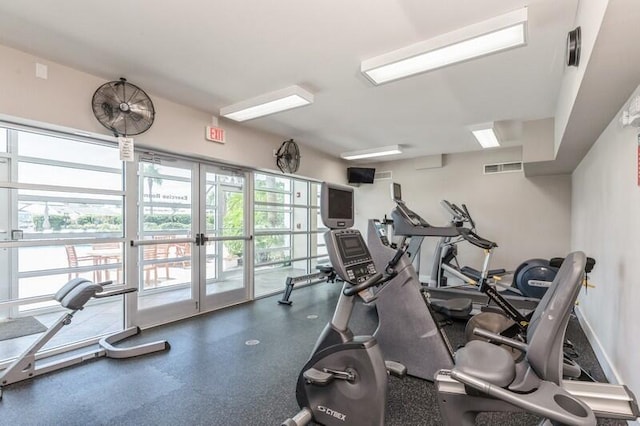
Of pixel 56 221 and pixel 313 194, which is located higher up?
pixel 313 194

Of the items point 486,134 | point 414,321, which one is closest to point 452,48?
point 414,321

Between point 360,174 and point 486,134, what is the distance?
3.04 meters

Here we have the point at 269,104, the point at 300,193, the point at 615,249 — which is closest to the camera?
the point at 615,249

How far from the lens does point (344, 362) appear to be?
1914 mm

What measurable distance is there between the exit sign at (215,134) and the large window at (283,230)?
119 cm

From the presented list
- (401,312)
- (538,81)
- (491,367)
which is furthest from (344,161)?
(491,367)

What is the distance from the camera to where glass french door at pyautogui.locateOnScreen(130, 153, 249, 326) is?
157 inches

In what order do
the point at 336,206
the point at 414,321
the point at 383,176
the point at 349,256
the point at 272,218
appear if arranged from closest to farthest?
the point at 349,256
the point at 336,206
the point at 414,321
the point at 272,218
the point at 383,176

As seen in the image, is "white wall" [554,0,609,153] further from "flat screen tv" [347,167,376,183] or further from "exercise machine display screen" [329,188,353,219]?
"flat screen tv" [347,167,376,183]

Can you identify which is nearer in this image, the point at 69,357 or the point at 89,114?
the point at 69,357

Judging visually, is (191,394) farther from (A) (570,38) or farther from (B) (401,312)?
(A) (570,38)

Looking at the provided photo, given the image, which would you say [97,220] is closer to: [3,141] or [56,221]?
[56,221]

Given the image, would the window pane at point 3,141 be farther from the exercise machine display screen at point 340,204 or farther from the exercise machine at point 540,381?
the exercise machine at point 540,381

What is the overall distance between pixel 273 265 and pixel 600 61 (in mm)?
5147
